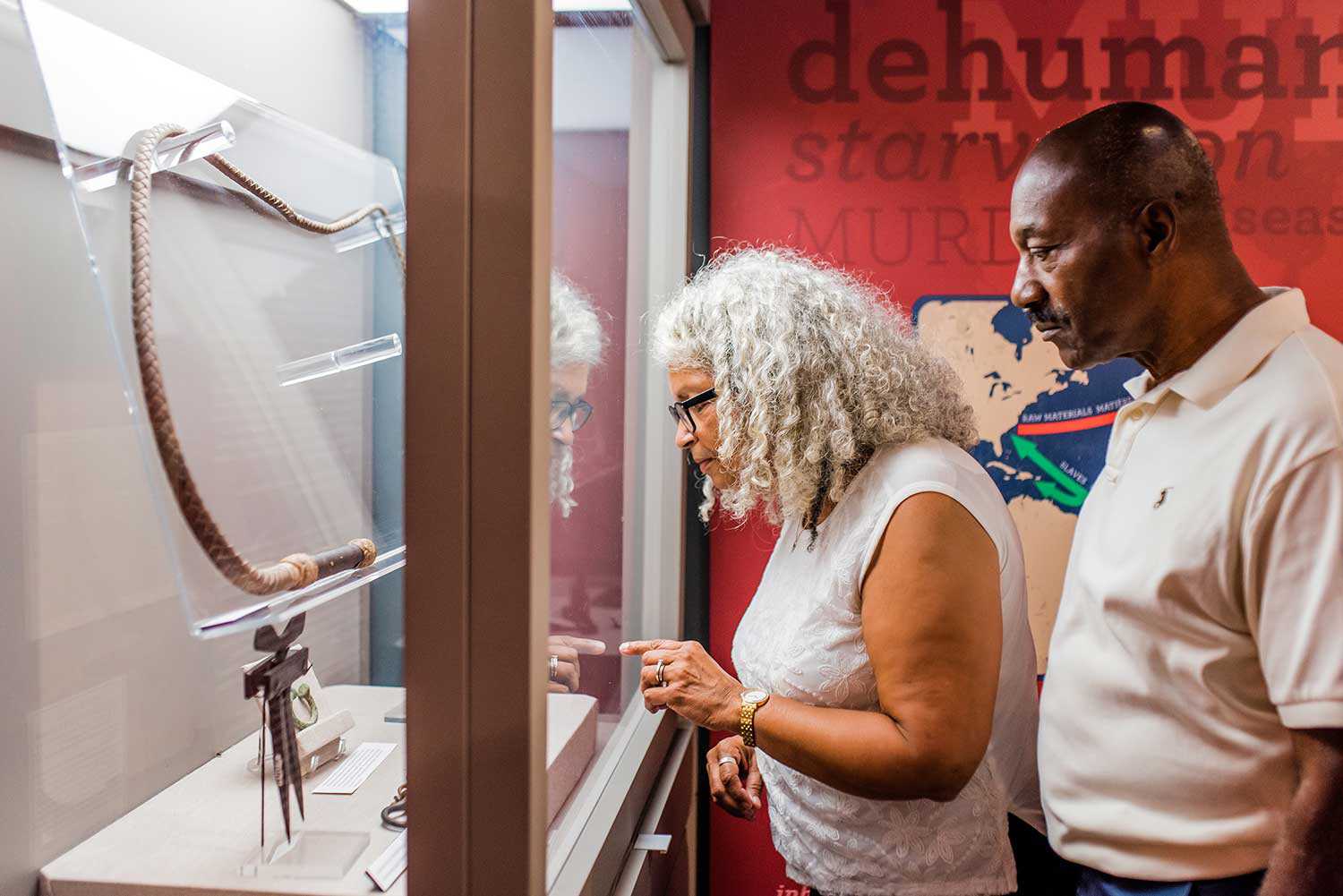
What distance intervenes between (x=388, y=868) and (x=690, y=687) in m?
0.51

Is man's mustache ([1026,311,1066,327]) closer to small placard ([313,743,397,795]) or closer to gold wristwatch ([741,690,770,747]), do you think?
gold wristwatch ([741,690,770,747])

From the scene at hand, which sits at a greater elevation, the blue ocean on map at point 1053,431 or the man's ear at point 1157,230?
the man's ear at point 1157,230

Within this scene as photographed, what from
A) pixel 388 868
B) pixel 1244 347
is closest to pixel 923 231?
pixel 1244 347

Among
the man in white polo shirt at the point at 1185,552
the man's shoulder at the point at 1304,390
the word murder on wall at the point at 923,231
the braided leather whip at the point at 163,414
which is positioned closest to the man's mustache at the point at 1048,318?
the man in white polo shirt at the point at 1185,552

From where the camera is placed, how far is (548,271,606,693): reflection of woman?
0.99m

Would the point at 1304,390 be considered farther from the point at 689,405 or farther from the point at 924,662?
the point at 689,405

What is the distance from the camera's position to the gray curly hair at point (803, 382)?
1.31 metres

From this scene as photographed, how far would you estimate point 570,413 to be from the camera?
117 centimetres

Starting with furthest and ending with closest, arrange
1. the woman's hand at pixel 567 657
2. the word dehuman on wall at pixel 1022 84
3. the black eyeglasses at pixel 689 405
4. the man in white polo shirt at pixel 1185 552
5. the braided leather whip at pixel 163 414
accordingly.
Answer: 1. the word dehuman on wall at pixel 1022 84
2. the black eyeglasses at pixel 689 405
3. the woman's hand at pixel 567 657
4. the man in white polo shirt at pixel 1185 552
5. the braided leather whip at pixel 163 414

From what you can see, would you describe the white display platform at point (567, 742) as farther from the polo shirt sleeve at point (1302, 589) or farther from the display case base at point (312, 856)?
the polo shirt sleeve at point (1302, 589)

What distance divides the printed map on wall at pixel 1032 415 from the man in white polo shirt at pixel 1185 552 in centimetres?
85

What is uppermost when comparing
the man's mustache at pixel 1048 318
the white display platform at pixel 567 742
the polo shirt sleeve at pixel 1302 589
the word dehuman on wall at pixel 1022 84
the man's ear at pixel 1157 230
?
the word dehuman on wall at pixel 1022 84

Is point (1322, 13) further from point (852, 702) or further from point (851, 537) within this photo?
point (852, 702)

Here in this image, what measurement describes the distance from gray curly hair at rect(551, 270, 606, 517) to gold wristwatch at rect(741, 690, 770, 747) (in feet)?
1.15
